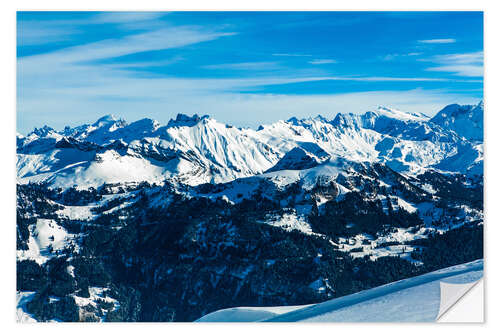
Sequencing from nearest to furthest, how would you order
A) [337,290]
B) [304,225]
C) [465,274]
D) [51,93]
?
[465,274] → [51,93] → [337,290] → [304,225]

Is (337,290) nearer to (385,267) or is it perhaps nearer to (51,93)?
(385,267)

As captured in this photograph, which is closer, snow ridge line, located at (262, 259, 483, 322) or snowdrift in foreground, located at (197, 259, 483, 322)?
snowdrift in foreground, located at (197, 259, 483, 322)

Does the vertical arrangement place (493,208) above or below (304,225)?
above

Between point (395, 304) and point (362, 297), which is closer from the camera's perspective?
point (395, 304)

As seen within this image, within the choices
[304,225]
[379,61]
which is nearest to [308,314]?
[379,61]

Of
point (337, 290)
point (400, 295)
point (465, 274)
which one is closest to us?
point (400, 295)

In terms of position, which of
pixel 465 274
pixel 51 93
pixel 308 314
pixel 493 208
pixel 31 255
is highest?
pixel 51 93

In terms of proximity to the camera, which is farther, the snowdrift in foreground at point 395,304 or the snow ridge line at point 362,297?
the snow ridge line at point 362,297

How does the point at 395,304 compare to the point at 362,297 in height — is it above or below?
above
